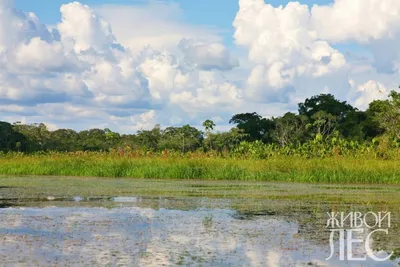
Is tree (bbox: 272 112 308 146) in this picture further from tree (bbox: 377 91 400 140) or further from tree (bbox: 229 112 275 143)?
tree (bbox: 377 91 400 140)

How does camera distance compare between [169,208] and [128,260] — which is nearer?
[128,260]

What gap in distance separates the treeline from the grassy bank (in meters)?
25.2

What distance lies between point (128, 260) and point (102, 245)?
35.1 inches

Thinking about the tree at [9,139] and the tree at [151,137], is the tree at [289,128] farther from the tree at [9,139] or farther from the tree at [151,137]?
the tree at [9,139]

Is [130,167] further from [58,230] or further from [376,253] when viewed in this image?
[376,253]

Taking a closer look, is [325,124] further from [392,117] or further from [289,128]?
[392,117]

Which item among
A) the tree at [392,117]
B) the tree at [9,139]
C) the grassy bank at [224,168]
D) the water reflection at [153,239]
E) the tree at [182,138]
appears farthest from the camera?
the tree at [182,138]

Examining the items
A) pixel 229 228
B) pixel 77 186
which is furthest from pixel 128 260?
pixel 77 186

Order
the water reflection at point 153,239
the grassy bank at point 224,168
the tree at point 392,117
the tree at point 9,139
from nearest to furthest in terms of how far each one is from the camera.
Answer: the water reflection at point 153,239 → the grassy bank at point 224,168 → the tree at point 392,117 → the tree at point 9,139

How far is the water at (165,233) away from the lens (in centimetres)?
651

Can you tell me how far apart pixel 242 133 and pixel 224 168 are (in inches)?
1419

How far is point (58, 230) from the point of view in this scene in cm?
834

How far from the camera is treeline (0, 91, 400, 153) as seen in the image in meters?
50.8

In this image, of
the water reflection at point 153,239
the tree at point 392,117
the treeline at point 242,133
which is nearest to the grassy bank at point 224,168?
the water reflection at point 153,239
